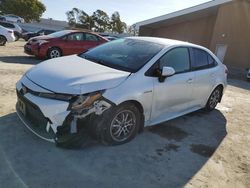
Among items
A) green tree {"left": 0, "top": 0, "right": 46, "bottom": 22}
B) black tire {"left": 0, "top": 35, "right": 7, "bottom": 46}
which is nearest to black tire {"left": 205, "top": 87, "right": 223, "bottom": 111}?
black tire {"left": 0, "top": 35, "right": 7, "bottom": 46}

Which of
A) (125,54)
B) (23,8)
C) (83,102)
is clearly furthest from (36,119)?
(23,8)

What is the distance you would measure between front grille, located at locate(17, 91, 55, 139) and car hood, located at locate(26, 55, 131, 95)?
0.30 meters

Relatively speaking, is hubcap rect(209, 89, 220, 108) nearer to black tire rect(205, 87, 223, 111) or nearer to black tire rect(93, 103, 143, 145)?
black tire rect(205, 87, 223, 111)

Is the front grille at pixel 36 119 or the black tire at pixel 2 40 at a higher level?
the front grille at pixel 36 119

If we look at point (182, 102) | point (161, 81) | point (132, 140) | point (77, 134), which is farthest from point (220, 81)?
point (77, 134)

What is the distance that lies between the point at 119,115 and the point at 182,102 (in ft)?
5.34

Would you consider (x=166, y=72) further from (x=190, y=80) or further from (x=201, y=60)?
(x=201, y=60)

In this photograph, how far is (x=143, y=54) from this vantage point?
470 centimetres

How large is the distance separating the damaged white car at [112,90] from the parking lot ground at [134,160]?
10.3 inches

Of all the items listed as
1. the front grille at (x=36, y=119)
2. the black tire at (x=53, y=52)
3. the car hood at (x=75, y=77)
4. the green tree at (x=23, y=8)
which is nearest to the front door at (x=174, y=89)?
the car hood at (x=75, y=77)

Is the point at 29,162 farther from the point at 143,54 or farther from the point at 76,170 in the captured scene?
the point at 143,54

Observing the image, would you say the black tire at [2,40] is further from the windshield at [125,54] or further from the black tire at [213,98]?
the black tire at [213,98]

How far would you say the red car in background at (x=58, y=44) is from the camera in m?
12.0

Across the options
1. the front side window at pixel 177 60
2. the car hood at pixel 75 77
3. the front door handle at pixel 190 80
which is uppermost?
the front side window at pixel 177 60
